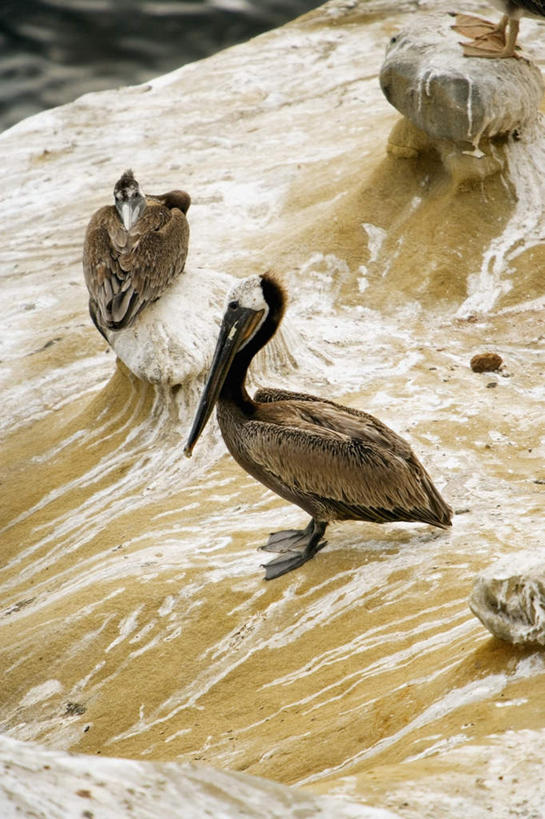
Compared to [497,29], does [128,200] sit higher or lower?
lower

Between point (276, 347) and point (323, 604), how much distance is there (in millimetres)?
2971

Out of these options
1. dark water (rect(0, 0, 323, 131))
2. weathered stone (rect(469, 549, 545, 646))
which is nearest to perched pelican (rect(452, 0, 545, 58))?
weathered stone (rect(469, 549, 545, 646))

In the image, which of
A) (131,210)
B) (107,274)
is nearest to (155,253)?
(107,274)

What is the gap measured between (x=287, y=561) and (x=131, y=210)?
3.55 metres

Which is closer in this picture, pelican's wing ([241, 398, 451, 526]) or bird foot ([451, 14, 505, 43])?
pelican's wing ([241, 398, 451, 526])

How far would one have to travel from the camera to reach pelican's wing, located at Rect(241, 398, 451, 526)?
5.23 meters

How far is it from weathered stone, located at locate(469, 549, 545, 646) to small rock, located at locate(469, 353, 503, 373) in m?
3.94

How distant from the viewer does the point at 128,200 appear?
8.03 m

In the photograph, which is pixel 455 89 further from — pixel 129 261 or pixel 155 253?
pixel 129 261

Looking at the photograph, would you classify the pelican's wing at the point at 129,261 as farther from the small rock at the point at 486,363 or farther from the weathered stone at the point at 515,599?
the weathered stone at the point at 515,599

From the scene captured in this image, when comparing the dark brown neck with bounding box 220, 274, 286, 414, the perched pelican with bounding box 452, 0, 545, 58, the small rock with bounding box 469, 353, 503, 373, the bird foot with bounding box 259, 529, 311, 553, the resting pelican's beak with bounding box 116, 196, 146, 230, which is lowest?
the bird foot with bounding box 259, 529, 311, 553

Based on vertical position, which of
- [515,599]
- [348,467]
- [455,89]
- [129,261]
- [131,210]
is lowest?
[348,467]

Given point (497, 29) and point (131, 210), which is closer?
point (131, 210)

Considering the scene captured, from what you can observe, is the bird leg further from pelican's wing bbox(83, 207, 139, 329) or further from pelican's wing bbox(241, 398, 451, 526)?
pelican's wing bbox(83, 207, 139, 329)
